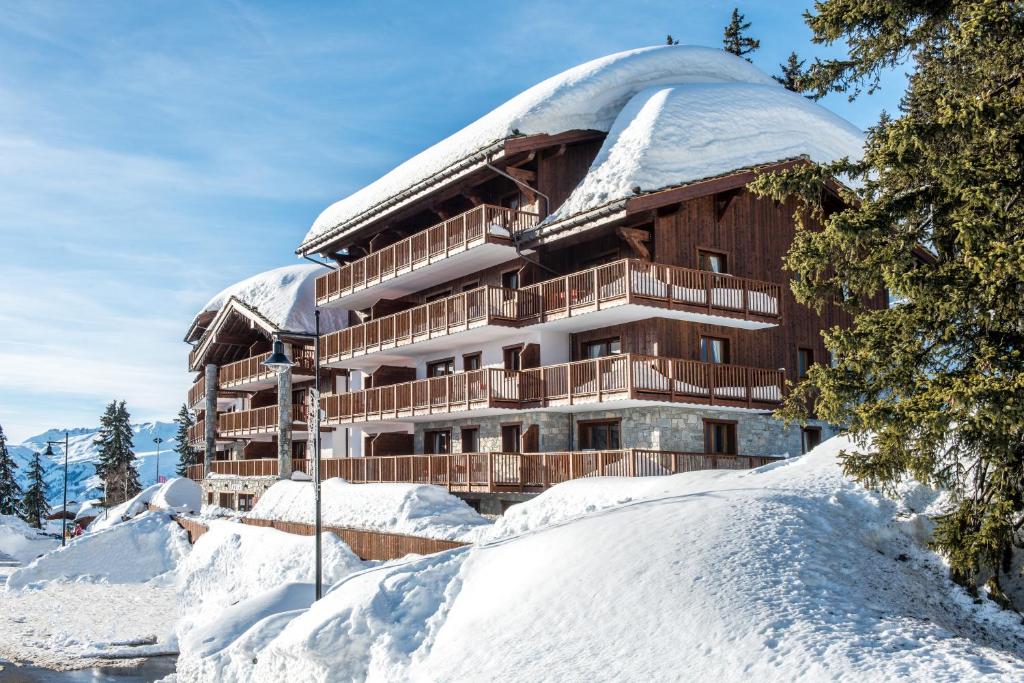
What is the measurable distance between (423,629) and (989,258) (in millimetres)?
9114

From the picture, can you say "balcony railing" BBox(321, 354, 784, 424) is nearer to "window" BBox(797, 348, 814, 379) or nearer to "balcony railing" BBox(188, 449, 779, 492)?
"balcony railing" BBox(188, 449, 779, 492)

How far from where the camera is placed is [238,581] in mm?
26047

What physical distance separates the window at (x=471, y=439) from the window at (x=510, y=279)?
4.72 m

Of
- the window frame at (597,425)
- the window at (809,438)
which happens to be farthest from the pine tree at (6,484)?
the window at (809,438)

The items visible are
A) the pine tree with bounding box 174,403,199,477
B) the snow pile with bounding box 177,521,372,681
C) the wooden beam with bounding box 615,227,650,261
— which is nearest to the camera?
the snow pile with bounding box 177,521,372,681

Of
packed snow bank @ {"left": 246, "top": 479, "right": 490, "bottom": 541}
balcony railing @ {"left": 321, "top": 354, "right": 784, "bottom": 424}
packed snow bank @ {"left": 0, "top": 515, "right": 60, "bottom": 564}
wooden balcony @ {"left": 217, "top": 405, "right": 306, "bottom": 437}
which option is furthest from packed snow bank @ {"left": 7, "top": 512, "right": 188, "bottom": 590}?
packed snow bank @ {"left": 0, "top": 515, "right": 60, "bottom": 564}

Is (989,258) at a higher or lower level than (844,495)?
higher

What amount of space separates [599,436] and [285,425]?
19.2 m

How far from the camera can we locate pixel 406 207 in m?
34.2

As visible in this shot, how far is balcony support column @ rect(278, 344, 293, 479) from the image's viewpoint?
40188mm

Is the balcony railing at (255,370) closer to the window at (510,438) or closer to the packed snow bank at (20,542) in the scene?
the packed snow bank at (20,542)

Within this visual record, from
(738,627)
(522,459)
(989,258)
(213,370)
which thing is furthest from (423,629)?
(213,370)

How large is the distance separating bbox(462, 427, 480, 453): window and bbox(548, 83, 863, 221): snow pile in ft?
25.5

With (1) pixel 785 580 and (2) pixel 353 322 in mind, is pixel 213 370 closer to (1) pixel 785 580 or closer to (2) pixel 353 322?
(2) pixel 353 322
